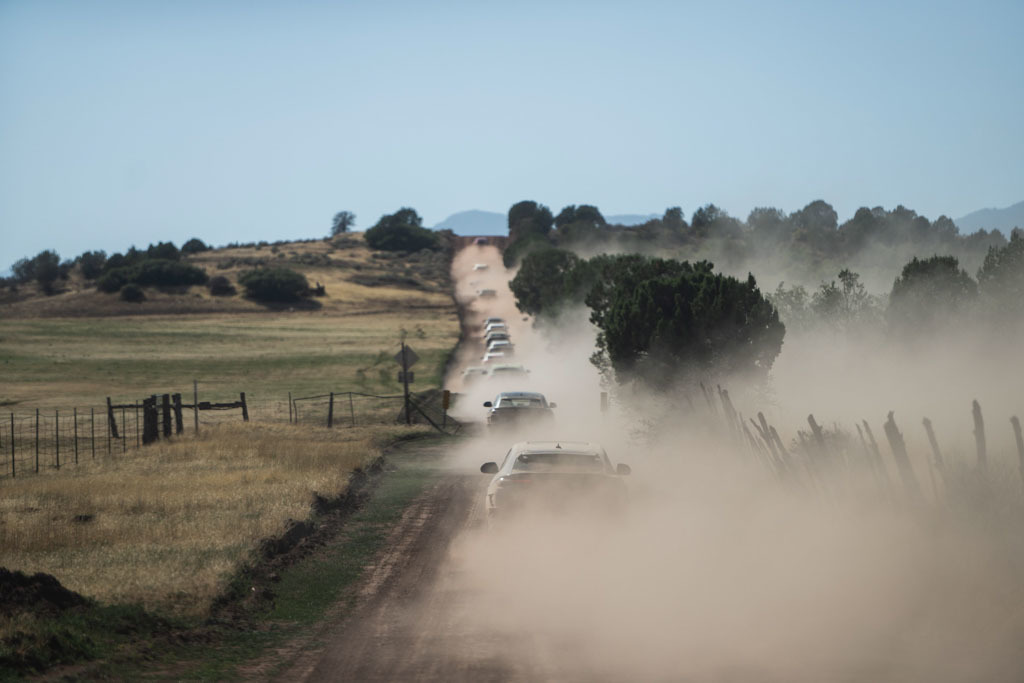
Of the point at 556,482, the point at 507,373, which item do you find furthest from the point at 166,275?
the point at 556,482

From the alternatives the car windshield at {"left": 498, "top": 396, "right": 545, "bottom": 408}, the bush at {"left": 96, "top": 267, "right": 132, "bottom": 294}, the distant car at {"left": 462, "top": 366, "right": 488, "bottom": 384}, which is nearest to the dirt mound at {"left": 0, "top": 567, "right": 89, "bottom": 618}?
the car windshield at {"left": 498, "top": 396, "right": 545, "bottom": 408}

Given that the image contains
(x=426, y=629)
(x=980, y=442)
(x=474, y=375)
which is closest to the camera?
(x=426, y=629)

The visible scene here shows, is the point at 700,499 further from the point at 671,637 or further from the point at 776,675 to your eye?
Answer: the point at 776,675

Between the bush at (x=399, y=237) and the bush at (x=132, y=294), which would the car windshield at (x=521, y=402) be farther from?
the bush at (x=399, y=237)

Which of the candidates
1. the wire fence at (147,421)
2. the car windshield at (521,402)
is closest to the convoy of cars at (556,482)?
the wire fence at (147,421)

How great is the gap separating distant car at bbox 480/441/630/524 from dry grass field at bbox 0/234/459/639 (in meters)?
3.26

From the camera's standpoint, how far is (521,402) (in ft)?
104

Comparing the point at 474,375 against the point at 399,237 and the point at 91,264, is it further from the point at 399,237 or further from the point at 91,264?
the point at 399,237

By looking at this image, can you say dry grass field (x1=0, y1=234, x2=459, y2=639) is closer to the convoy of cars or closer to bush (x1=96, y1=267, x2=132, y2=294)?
bush (x1=96, y1=267, x2=132, y2=294)

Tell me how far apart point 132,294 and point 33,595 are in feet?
332

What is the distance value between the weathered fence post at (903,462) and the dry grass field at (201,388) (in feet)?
23.3

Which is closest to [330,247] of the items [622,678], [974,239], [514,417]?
[974,239]

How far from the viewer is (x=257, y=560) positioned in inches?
548

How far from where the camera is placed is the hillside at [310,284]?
343ft
